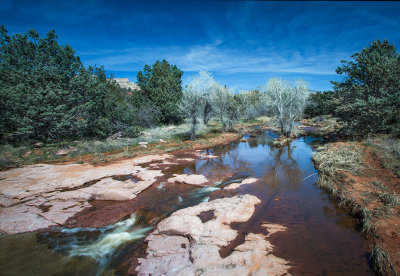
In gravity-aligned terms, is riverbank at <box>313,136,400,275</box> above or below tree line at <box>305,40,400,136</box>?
below

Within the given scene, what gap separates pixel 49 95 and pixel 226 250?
61.0ft

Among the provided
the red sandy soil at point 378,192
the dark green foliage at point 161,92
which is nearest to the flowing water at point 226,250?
the red sandy soil at point 378,192

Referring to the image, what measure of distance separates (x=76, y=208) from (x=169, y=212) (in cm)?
368

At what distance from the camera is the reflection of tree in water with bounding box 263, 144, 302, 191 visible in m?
9.48

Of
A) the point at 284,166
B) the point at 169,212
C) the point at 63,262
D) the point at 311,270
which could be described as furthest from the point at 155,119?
Result: the point at 311,270

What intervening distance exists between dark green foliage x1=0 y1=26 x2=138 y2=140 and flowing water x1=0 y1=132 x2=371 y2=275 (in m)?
13.4

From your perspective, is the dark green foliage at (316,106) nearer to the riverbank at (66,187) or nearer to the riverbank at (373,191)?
the riverbank at (373,191)

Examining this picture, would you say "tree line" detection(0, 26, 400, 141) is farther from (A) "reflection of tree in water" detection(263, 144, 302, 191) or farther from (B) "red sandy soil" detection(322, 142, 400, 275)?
(A) "reflection of tree in water" detection(263, 144, 302, 191)

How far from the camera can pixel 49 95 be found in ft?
51.4

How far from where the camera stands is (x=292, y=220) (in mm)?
6332

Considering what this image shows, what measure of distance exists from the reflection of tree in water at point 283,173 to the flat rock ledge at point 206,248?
3.69 meters

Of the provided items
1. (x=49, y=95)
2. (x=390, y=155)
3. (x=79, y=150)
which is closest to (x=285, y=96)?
(x=390, y=155)

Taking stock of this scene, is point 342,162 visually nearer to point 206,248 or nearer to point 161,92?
point 206,248

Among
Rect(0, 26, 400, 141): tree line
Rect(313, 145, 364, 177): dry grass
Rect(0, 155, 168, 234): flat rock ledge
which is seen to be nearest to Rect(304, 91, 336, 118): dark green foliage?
Rect(0, 26, 400, 141): tree line
